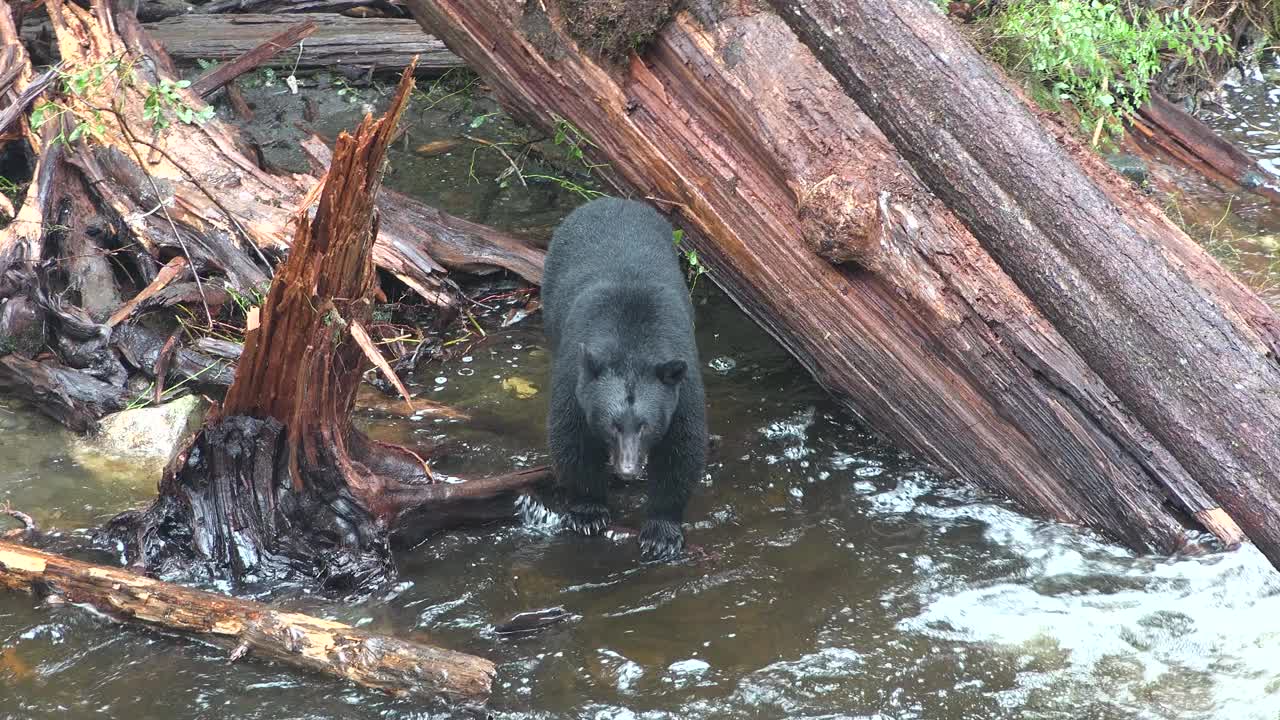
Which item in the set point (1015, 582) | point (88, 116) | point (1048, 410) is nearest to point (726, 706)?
point (1015, 582)

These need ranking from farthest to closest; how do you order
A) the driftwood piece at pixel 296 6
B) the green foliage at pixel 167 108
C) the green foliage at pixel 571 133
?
the driftwood piece at pixel 296 6
the green foliage at pixel 571 133
the green foliage at pixel 167 108

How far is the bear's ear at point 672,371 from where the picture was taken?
5.35m

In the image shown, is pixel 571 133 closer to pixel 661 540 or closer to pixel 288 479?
pixel 661 540

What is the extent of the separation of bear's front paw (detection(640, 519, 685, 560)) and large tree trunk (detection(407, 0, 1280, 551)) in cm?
135

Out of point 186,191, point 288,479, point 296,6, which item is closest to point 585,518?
point 288,479

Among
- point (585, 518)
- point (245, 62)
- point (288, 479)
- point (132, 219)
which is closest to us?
point (288, 479)

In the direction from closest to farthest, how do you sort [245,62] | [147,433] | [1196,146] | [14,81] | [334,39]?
[147,433] → [14,81] → [245,62] → [1196,146] → [334,39]

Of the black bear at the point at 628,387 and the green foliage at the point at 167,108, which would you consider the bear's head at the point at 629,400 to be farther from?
the green foliage at the point at 167,108

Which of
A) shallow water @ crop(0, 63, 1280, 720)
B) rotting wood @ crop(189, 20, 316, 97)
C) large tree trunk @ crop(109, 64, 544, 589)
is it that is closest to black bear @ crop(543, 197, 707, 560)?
shallow water @ crop(0, 63, 1280, 720)

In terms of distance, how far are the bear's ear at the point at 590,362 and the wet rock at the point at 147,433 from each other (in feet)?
8.00

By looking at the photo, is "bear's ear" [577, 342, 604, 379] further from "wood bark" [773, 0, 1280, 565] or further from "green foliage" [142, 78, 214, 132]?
"green foliage" [142, 78, 214, 132]

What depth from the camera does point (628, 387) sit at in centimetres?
543

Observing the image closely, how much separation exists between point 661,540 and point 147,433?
9.62 ft

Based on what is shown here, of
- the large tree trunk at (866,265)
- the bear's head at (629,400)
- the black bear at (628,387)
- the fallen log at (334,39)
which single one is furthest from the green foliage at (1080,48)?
the fallen log at (334,39)
